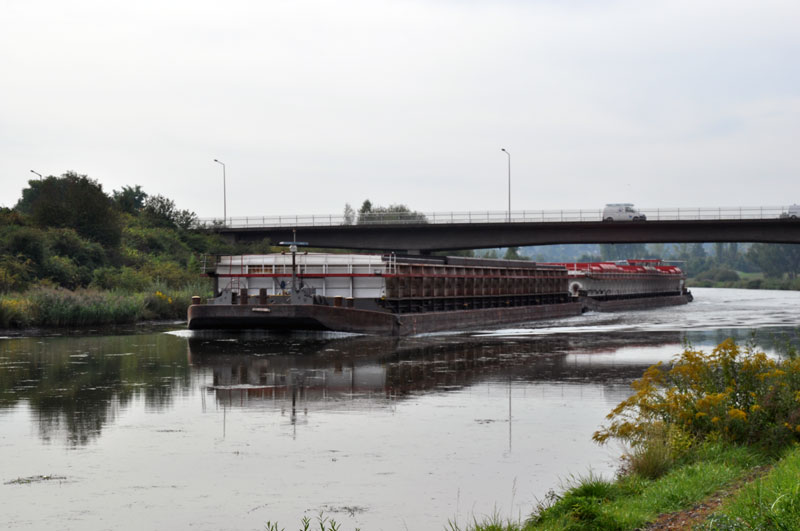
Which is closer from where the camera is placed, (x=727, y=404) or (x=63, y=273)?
(x=727, y=404)

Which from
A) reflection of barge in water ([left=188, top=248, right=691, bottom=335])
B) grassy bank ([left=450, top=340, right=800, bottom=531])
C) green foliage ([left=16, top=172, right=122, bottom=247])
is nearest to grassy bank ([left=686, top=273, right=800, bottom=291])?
reflection of barge in water ([left=188, top=248, right=691, bottom=335])

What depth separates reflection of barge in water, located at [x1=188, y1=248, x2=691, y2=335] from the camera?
121 feet

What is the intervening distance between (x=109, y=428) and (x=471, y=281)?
127 feet

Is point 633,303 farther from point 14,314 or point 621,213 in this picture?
point 14,314

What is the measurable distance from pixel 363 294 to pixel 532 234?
120 ft

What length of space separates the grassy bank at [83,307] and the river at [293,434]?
10.5m

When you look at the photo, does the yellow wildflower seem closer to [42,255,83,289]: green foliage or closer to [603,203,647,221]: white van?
[42,255,83,289]: green foliage

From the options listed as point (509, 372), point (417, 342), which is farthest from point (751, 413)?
point (417, 342)

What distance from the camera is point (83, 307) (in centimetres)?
4503

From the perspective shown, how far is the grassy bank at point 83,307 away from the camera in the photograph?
42.3 meters

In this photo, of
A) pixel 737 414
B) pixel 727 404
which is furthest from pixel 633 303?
pixel 737 414

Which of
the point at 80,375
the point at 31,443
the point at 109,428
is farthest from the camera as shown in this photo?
the point at 80,375

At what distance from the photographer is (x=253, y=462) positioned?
1358 centimetres

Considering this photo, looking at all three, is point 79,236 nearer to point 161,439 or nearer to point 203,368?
point 203,368
